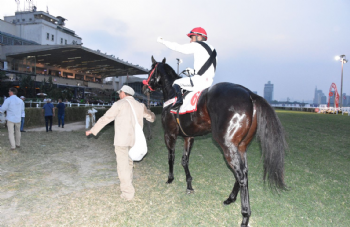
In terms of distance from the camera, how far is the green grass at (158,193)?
3.28 meters

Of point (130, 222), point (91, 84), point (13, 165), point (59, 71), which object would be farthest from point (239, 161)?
point (91, 84)

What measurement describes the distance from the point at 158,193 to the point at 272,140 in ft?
7.47

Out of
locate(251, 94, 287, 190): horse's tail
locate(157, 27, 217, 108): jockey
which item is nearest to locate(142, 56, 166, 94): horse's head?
locate(157, 27, 217, 108): jockey

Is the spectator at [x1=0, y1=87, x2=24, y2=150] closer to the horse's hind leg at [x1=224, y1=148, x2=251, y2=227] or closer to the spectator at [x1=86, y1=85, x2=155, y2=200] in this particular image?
the spectator at [x1=86, y1=85, x2=155, y2=200]

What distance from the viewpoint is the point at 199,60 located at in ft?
13.1

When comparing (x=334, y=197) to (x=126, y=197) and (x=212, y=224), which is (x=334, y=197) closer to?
(x=212, y=224)

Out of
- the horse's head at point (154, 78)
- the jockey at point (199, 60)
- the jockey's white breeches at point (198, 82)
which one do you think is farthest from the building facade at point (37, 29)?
the jockey's white breeches at point (198, 82)

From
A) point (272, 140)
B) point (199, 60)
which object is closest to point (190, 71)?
point (199, 60)

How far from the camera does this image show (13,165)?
593 centimetres

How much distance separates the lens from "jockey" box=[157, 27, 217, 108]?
3.91 m

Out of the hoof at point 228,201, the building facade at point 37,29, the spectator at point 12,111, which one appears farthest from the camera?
the building facade at point 37,29

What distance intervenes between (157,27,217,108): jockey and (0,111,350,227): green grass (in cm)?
180

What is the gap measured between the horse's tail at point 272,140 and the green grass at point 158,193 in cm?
74

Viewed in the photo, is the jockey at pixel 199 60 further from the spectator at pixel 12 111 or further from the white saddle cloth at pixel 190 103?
the spectator at pixel 12 111
